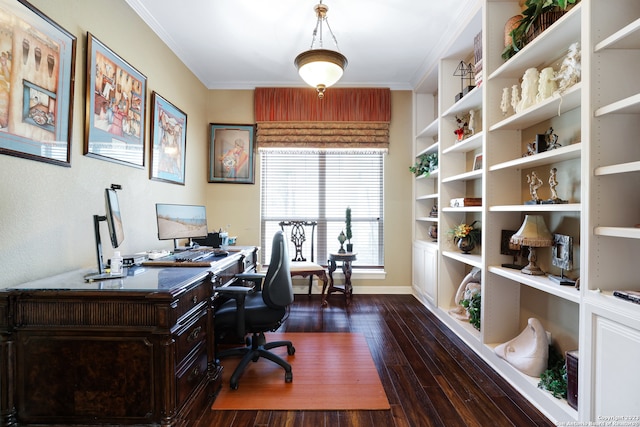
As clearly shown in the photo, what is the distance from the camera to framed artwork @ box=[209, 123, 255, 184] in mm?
4230

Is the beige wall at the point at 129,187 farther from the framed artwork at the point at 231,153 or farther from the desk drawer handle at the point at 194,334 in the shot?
the desk drawer handle at the point at 194,334

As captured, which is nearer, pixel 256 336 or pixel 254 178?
pixel 256 336

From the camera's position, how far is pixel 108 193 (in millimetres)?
1729

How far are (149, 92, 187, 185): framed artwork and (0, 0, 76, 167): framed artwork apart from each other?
3.10 feet

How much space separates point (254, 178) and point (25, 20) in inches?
111

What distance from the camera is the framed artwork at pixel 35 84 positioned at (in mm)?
1526

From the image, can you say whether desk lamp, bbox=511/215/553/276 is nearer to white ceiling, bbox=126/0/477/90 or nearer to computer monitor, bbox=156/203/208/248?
white ceiling, bbox=126/0/477/90

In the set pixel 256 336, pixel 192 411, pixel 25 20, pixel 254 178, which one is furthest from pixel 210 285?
pixel 254 178

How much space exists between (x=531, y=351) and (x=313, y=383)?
150cm

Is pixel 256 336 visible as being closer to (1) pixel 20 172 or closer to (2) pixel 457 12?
(1) pixel 20 172

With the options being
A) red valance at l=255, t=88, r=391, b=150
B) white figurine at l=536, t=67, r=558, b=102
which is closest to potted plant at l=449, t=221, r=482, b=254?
white figurine at l=536, t=67, r=558, b=102

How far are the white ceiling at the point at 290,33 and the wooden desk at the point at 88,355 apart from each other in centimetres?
252

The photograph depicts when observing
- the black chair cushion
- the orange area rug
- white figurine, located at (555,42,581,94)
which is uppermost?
white figurine, located at (555,42,581,94)

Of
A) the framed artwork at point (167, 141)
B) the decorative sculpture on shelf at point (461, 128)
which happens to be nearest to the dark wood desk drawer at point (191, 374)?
the framed artwork at point (167, 141)
